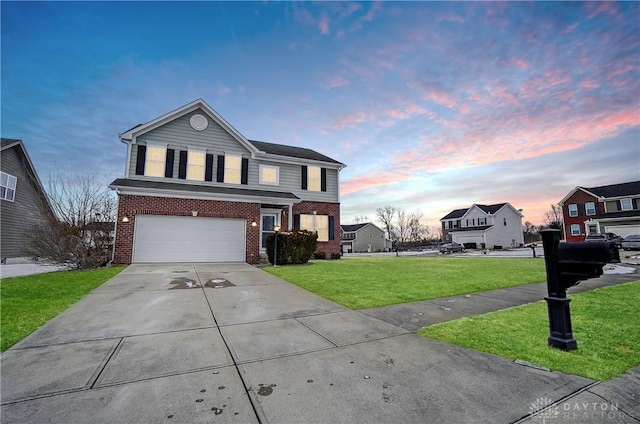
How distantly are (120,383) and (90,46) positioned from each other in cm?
1510

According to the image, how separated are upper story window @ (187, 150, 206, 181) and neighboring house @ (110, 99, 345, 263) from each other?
0.05 m

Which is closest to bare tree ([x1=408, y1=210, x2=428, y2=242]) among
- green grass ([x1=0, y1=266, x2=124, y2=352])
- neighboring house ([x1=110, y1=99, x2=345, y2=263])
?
neighboring house ([x1=110, y1=99, x2=345, y2=263])

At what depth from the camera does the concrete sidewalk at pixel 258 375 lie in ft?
6.63

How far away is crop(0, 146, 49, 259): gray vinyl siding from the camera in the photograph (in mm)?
15328

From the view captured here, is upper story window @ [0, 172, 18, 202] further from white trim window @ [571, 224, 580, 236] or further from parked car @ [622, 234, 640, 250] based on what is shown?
white trim window @ [571, 224, 580, 236]

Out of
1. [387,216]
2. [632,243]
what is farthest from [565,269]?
[387,216]

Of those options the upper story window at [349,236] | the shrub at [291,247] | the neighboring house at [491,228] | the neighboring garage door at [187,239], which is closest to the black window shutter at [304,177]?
the neighboring garage door at [187,239]

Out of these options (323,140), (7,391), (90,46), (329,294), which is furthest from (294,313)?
(323,140)

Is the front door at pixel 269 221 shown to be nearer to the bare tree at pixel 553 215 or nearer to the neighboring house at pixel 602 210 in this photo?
the neighboring house at pixel 602 210

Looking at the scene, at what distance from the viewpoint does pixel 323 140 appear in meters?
19.5

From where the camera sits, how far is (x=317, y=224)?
1780 centimetres

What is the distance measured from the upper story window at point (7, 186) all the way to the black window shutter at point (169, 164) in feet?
31.9

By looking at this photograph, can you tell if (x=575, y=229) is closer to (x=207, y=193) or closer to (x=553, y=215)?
(x=553, y=215)

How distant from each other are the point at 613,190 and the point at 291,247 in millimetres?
42950
